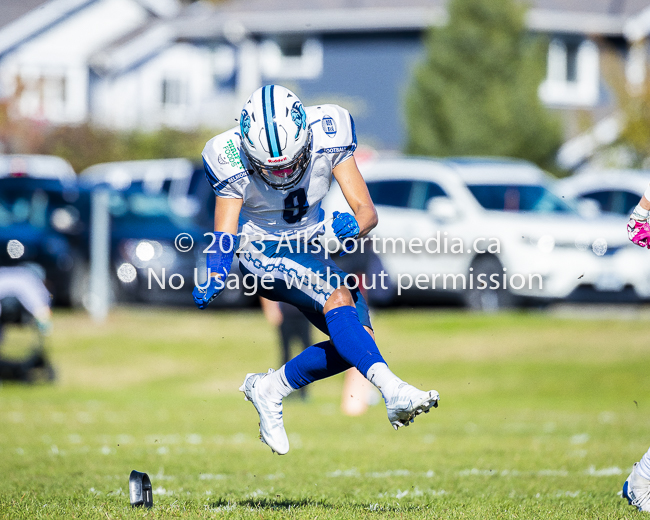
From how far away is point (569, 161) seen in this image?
3095 centimetres

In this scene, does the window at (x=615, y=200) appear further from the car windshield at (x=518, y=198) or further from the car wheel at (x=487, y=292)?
the car wheel at (x=487, y=292)

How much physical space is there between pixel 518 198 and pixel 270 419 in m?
12.1

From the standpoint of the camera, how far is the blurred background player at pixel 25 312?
43.6 ft

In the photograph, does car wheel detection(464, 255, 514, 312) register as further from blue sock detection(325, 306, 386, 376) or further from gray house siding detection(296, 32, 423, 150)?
gray house siding detection(296, 32, 423, 150)

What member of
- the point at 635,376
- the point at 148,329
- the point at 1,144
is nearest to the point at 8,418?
the point at 148,329

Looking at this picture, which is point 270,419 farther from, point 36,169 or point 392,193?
point 36,169

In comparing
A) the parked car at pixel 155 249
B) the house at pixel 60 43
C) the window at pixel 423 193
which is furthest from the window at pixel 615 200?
the house at pixel 60 43

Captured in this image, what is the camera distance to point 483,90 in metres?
28.1

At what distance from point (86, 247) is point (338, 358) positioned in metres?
12.9

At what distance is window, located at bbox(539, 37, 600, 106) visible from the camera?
32.3 m

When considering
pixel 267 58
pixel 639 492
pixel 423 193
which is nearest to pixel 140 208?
pixel 423 193

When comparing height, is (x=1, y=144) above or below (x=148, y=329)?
above

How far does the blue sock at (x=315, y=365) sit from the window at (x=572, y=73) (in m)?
27.6

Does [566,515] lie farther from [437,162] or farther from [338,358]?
[437,162]
